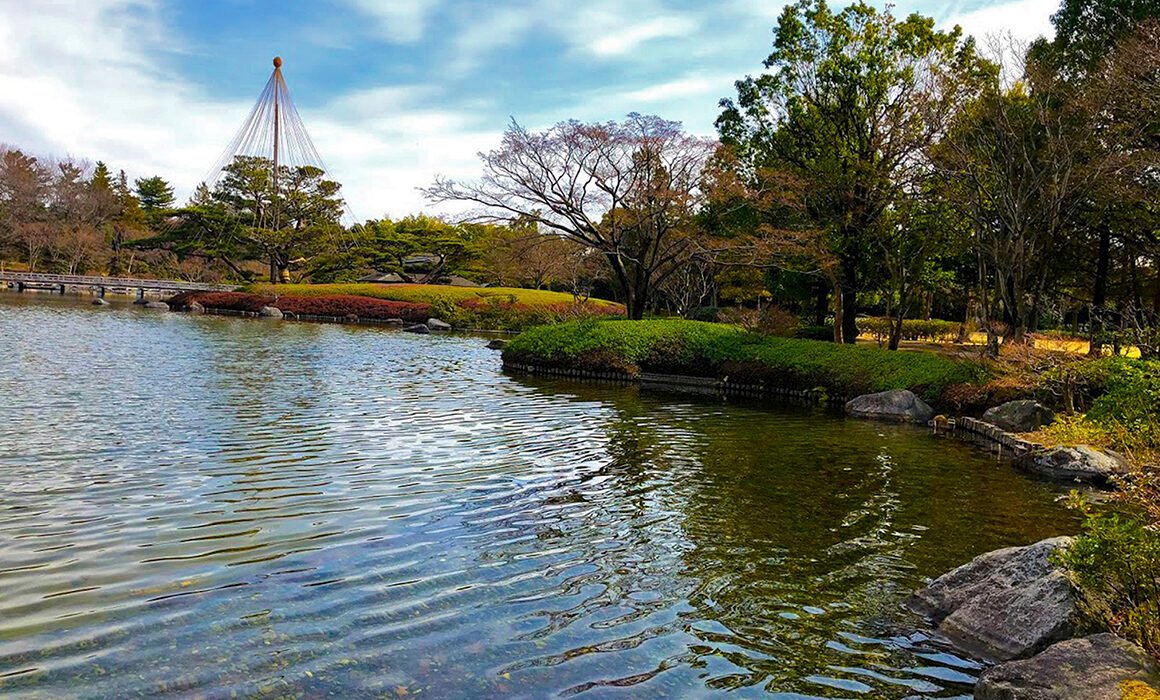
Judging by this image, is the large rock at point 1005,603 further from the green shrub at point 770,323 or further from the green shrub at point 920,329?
the green shrub at point 920,329

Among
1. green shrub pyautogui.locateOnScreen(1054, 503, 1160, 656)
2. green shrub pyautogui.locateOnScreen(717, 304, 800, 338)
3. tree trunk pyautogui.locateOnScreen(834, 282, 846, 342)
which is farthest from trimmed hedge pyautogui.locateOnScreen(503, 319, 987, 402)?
green shrub pyautogui.locateOnScreen(1054, 503, 1160, 656)

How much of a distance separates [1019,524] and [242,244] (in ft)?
190

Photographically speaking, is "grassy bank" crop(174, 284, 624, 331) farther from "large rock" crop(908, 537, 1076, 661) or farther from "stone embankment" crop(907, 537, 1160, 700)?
"stone embankment" crop(907, 537, 1160, 700)

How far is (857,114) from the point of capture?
2344cm

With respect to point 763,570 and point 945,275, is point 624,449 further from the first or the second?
point 945,275

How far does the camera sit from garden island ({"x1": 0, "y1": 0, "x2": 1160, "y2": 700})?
4.64 meters

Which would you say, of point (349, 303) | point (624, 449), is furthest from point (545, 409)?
point (349, 303)

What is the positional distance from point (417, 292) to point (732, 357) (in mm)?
34013

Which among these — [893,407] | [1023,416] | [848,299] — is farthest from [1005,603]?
[848,299]

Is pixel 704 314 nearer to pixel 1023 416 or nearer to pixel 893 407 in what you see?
pixel 893 407

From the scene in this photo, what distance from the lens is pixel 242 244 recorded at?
5675 cm

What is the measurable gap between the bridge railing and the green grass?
4479 mm

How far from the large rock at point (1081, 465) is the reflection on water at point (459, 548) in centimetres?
74

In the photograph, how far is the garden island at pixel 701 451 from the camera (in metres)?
4.64
